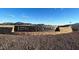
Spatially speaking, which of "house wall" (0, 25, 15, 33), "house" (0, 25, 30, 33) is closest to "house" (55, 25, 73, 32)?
"house" (0, 25, 30, 33)

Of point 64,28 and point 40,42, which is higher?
point 64,28

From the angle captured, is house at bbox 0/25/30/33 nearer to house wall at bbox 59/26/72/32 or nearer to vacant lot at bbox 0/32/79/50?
vacant lot at bbox 0/32/79/50

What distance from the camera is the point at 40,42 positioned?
2.54 meters

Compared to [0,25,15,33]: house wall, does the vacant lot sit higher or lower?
lower

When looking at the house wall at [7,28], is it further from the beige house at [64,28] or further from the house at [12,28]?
the beige house at [64,28]

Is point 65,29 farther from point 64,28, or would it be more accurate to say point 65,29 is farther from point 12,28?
point 12,28

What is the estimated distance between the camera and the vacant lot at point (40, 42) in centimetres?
252

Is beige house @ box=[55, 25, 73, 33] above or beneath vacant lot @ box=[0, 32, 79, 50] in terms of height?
above

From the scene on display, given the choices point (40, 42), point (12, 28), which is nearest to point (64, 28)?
point (40, 42)

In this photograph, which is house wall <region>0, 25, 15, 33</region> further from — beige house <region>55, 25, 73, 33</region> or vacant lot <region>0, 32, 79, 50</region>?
beige house <region>55, 25, 73, 33</region>

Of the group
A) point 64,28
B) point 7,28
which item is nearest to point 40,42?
point 64,28

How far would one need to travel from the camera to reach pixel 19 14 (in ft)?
8.47

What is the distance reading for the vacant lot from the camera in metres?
2.52
